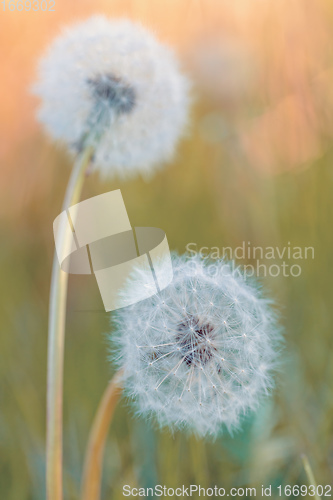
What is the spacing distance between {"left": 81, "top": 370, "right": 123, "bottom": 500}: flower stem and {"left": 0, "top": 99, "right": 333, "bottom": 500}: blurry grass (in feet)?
0.34

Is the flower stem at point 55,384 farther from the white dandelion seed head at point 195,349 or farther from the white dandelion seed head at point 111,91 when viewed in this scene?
the white dandelion seed head at point 111,91

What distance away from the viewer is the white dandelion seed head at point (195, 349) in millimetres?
489

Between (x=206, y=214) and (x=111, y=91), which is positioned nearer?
(x=111, y=91)

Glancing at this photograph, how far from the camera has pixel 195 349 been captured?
1.57 feet

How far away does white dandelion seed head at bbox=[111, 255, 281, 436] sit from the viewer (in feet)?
1.60

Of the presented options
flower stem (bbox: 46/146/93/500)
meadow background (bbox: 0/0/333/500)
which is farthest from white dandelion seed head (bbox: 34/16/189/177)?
flower stem (bbox: 46/146/93/500)

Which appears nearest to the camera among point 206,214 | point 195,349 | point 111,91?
point 195,349

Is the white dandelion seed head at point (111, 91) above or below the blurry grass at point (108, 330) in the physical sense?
above

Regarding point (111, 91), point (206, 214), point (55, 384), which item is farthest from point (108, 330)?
point (206, 214)

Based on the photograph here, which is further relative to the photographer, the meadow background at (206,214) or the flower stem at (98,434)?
the meadow background at (206,214)

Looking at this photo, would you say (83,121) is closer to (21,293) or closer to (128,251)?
(128,251)

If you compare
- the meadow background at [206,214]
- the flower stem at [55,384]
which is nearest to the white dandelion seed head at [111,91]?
the meadow background at [206,214]

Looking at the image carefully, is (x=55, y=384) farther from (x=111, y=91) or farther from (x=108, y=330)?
(x=111, y=91)

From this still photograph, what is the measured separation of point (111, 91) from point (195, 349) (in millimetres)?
391
